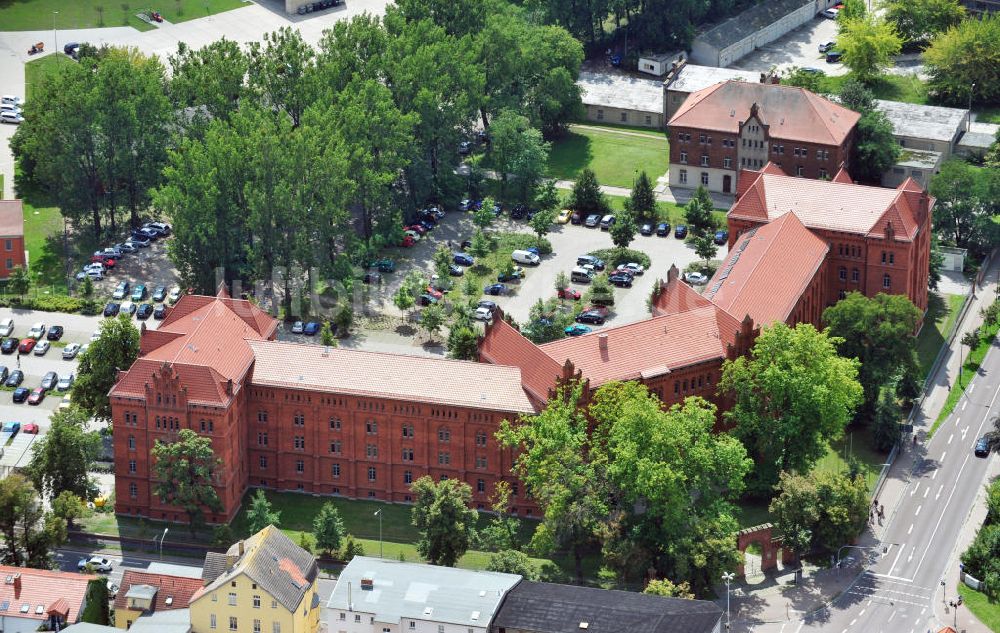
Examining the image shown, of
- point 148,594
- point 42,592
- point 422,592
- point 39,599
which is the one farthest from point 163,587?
point 422,592

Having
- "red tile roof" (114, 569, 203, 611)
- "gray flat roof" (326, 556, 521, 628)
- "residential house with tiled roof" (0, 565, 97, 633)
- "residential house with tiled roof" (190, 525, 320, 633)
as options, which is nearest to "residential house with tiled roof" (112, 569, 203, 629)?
"red tile roof" (114, 569, 203, 611)

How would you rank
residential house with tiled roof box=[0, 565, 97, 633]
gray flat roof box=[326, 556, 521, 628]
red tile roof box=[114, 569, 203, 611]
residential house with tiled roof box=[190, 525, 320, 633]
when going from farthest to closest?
red tile roof box=[114, 569, 203, 611]
residential house with tiled roof box=[0, 565, 97, 633]
gray flat roof box=[326, 556, 521, 628]
residential house with tiled roof box=[190, 525, 320, 633]

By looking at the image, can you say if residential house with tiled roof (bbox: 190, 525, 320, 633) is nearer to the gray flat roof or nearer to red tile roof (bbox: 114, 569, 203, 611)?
red tile roof (bbox: 114, 569, 203, 611)

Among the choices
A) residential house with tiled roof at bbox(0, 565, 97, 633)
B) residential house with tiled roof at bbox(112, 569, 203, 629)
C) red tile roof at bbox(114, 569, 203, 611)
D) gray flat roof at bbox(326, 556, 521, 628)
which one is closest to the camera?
gray flat roof at bbox(326, 556, 521, 628)

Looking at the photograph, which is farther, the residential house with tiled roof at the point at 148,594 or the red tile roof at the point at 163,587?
the red tile roof at the point at 163,587

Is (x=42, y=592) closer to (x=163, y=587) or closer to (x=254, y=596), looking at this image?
(x=163, y=587)

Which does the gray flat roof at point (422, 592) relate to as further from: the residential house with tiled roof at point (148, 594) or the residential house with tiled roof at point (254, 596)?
the residential house with tiled roof at point (148, 594)

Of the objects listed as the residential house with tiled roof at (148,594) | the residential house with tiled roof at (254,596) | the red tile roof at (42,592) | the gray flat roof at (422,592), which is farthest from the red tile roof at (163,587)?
the gray flat roof at (422,592)

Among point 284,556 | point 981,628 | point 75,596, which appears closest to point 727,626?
point 981,628
